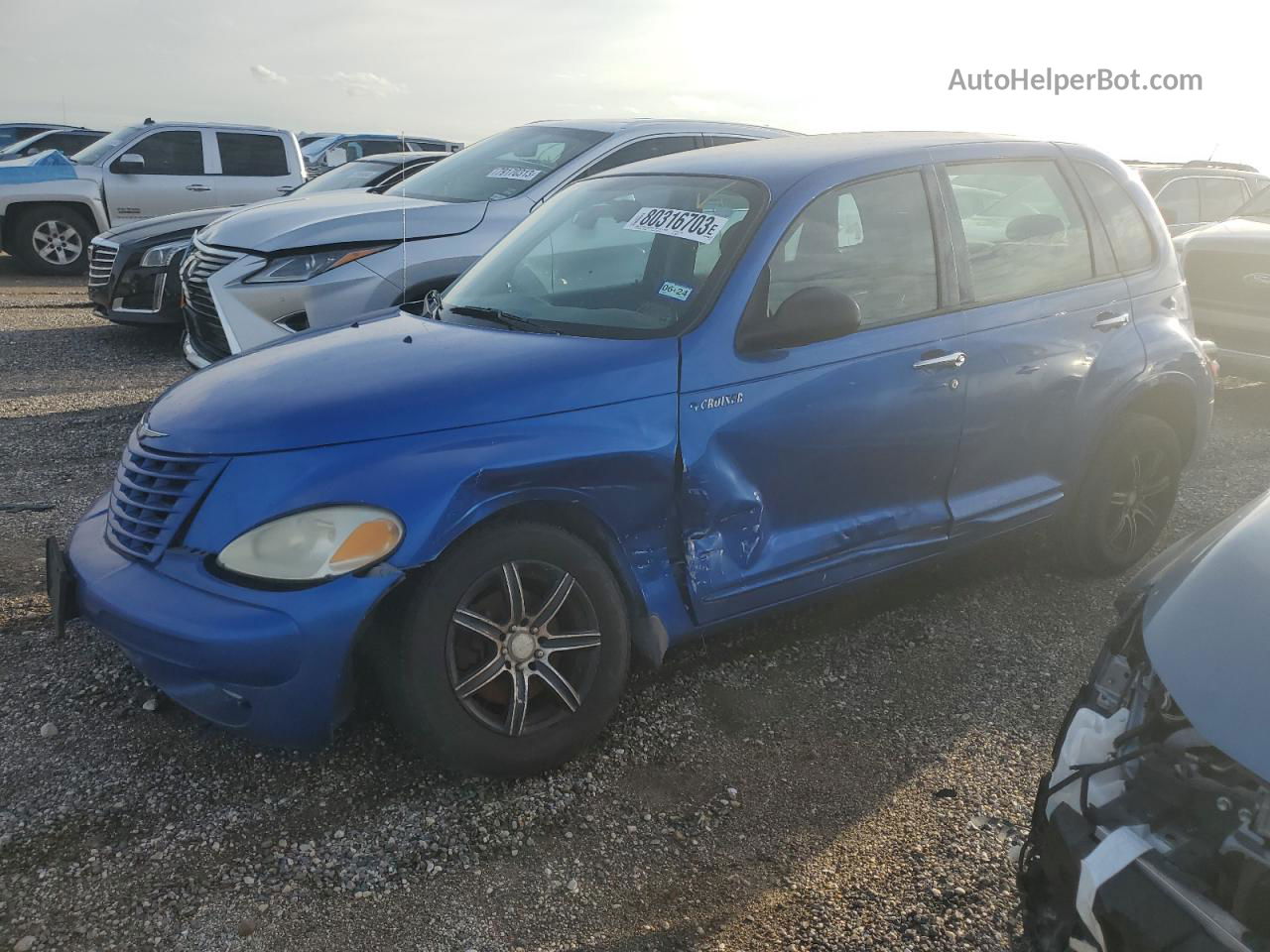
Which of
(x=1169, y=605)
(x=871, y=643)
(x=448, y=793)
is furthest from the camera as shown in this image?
(x=871, y=643)

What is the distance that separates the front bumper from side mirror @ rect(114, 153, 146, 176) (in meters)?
11.4

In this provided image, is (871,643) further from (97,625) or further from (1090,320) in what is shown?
(97,625)

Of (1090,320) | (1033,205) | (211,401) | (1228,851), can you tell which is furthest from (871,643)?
(211,401)

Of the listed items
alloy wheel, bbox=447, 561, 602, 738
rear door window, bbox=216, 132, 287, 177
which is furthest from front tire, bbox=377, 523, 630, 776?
rear door window, bbox=216, 132, 287, 177

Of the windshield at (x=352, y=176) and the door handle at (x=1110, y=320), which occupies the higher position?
the door handle at (x=1110, y=320)

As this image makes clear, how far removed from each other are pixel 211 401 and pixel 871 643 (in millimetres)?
2410

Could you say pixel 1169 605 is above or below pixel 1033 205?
below

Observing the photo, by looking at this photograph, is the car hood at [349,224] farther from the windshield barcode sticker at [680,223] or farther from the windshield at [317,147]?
the windshield at [317,147]

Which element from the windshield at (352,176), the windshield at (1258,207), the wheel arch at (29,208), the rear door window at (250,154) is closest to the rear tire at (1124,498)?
the windshield at (1258,207)

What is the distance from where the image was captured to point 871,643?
12.8 ft

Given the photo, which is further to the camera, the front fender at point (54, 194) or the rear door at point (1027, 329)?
the front fender at point (54, 194)

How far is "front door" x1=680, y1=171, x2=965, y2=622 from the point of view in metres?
3.18

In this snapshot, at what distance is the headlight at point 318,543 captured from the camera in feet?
8.64

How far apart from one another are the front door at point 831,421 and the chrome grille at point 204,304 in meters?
4.10
